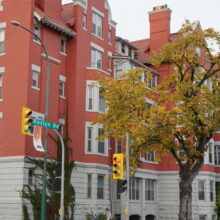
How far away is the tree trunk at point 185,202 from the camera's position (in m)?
27.0

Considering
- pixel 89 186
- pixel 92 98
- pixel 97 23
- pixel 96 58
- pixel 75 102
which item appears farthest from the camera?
pixel 97 23

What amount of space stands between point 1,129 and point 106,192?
34.0 feet

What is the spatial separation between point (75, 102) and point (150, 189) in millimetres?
13934

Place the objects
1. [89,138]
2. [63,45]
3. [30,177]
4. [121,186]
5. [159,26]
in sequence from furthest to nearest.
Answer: [159,26] < [63,45] < [89,138] < [30,177] < [121,186]

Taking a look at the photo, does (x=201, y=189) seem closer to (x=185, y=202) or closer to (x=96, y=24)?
(x=185, y=202)

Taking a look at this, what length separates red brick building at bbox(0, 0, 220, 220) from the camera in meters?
30.9

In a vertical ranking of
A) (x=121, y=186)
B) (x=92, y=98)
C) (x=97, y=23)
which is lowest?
(x=121, y=186)

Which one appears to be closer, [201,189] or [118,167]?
[118,167]

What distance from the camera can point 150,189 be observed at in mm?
43719

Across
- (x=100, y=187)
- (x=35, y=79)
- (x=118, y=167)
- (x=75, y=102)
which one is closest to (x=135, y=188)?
(x=100, y=187)

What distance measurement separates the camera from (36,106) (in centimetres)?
3183

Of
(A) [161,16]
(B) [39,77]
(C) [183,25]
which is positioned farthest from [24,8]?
(A) [161,16]

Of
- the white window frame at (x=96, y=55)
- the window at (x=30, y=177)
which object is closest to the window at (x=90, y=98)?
the white window frame at (x=96, y=55)

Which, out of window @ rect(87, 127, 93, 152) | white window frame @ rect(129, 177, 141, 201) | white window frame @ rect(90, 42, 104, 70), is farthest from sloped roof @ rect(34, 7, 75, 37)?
white window frame @ rect(129, 177, 141, 201)
